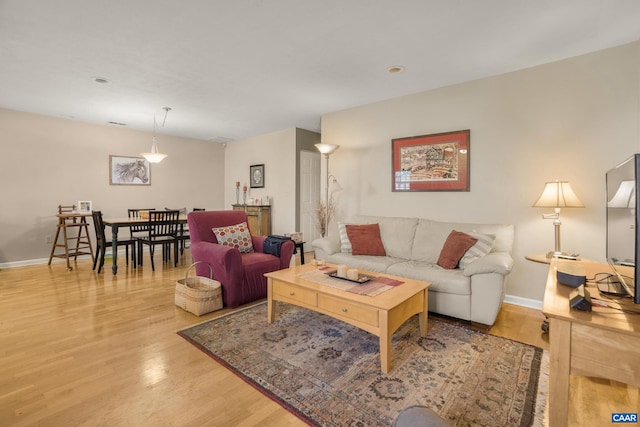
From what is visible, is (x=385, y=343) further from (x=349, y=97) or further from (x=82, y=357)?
(x=349, y=97)

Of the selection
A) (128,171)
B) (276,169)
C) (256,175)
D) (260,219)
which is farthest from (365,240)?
(128,171)

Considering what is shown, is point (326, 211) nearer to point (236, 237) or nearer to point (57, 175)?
point (236, 237)

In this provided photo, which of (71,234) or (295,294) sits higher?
(71,234)

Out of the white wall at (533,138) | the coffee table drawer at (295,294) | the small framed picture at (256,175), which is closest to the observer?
the coffee table drawer at (295,294)

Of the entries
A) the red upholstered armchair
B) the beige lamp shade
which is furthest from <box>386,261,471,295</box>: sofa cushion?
the red upholstered armchair

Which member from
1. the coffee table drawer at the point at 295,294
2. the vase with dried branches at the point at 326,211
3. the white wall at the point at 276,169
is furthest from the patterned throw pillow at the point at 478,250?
the white wall at the point at 276,169

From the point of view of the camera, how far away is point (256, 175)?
21.8 feet

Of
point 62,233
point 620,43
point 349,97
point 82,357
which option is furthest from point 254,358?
point 62,233

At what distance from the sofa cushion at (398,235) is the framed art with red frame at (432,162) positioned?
1.78 ft

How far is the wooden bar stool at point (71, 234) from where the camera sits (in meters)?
4.77

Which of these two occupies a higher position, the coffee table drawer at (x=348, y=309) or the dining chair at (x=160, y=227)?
the dining chair at (x=160, y=227)

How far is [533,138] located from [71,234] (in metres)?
6.90

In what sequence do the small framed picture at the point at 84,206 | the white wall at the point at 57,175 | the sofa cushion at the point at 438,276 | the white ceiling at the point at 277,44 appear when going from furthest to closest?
the small framed picture at the point at 84,206, the white wall at the point at 57,175, the sofa cushion at the point at 438,276, the white ceiling at the point at 277,44

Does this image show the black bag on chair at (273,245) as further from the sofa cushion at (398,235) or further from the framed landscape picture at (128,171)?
the framed landscape picture at (128,171)
